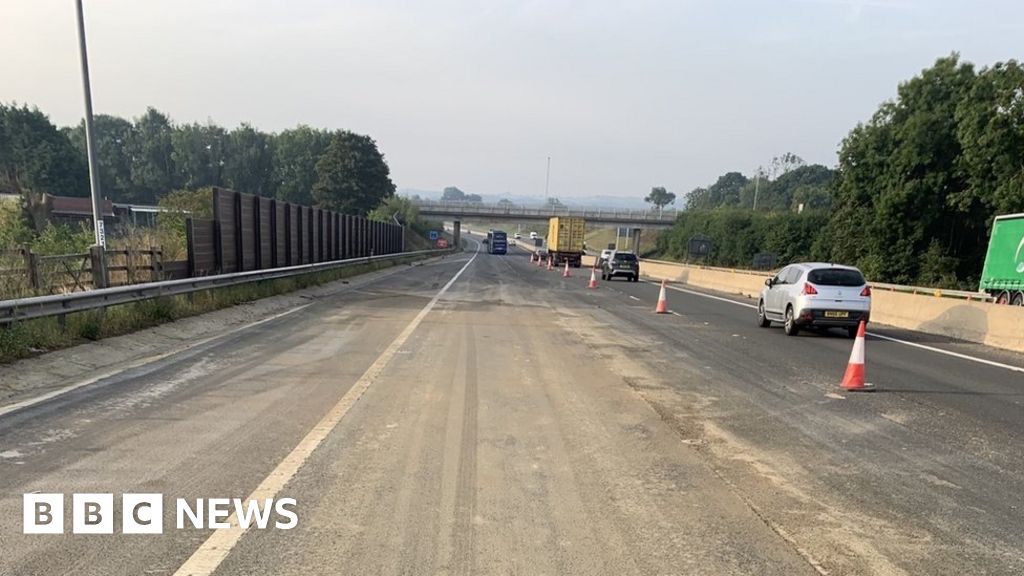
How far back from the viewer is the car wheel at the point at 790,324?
523 inches

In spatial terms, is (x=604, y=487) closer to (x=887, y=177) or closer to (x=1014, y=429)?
(x=1014, y=429)

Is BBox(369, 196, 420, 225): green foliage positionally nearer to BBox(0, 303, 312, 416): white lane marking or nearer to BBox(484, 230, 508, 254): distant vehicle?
BBox(484, 230, 508, 254): distant vehicle

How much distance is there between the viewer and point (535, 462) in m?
4.96

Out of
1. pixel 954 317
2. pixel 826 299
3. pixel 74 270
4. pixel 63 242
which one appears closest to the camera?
pixel 74 270

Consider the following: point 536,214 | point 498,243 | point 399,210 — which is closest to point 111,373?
point 498,243

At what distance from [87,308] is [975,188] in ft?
147

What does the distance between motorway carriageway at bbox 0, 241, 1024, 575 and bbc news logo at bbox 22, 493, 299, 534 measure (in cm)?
11

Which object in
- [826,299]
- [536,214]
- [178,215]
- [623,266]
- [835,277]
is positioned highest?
[536,214]

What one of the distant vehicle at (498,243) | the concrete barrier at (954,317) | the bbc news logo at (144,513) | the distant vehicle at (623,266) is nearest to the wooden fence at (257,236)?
the bbc news logo at (144,513)

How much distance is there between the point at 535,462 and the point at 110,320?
866 centimetres

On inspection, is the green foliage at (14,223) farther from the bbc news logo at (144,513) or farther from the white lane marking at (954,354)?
the white lane marking at (954,354)

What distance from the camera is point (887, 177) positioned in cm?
4303

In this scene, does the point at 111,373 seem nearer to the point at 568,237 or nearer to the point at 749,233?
the point at 568,237

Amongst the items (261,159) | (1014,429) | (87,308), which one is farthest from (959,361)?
(261,159)
